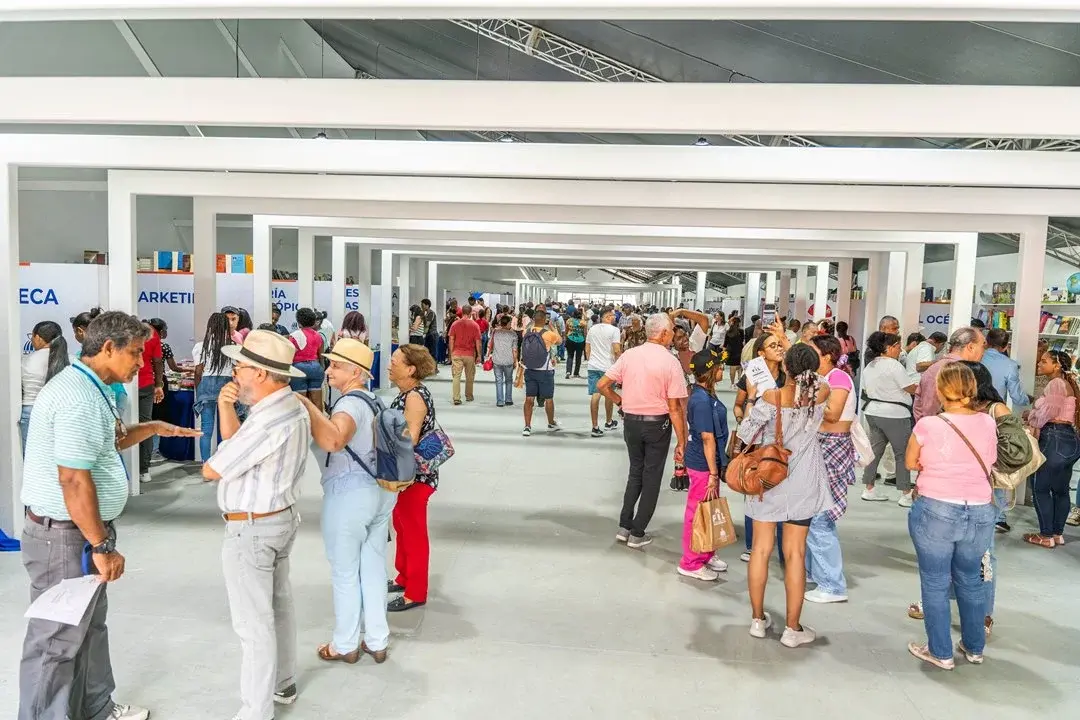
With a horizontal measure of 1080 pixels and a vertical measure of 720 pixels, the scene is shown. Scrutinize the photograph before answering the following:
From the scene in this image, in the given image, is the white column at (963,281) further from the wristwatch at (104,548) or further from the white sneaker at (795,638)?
the wristwatch at (104,548)

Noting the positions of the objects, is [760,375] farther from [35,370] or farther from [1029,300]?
[1029,300]

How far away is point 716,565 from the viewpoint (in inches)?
193

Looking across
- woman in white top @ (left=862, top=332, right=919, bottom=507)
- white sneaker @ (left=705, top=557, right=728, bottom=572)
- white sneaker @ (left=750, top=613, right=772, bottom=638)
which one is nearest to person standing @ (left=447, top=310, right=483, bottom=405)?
woman in white top @ (left=862, top=332, right=919, bottom=507)

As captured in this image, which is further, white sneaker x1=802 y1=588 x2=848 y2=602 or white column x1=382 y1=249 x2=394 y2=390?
white column x1=382 y1=249 x2=394 y2=390

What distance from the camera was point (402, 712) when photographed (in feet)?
10.2

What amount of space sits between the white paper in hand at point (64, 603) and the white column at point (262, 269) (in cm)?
669

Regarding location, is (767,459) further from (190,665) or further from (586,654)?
(190,665)

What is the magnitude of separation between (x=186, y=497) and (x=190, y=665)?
3.09 metres

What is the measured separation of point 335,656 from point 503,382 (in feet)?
28.7

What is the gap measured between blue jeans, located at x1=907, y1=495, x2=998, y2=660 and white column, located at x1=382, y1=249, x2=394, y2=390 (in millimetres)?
10439

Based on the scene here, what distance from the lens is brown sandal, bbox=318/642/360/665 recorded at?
3.46 metres

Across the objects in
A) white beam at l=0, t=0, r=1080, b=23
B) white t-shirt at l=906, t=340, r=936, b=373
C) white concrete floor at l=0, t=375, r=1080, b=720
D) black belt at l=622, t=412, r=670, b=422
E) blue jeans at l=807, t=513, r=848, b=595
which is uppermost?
white beam at l=0, t=0, r=1080, b=23

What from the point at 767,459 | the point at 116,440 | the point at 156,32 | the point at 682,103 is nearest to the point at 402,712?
the point at 116,440

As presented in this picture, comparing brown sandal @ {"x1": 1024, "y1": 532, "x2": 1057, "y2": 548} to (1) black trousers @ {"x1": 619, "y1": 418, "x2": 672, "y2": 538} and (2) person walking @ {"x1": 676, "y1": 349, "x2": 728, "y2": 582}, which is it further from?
(1) black trousers @ {"x1": 619, "y1": 418, "x2": 672, "y2": 538}
